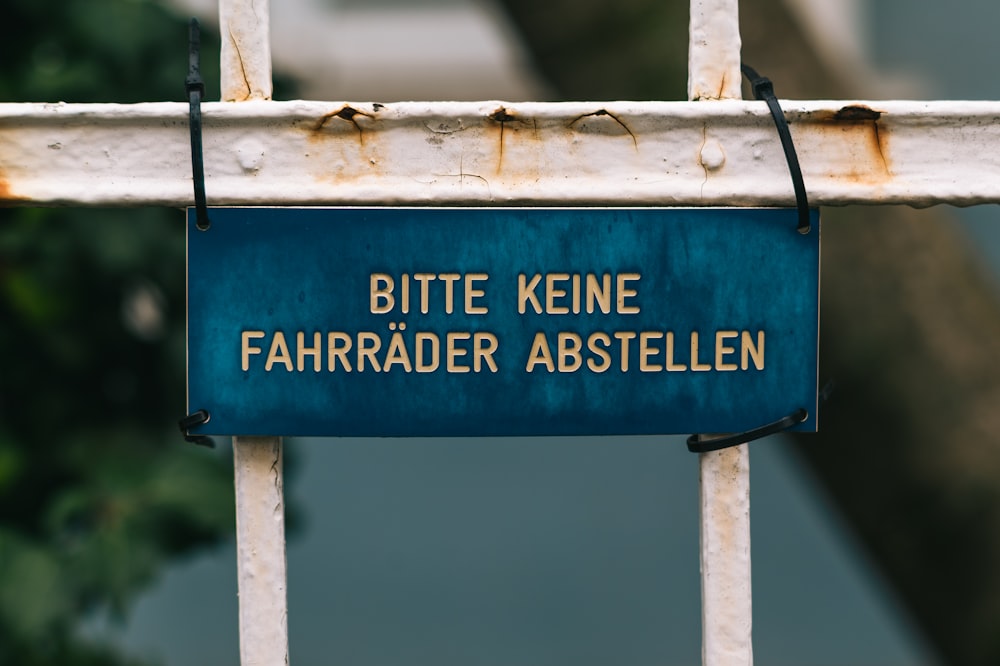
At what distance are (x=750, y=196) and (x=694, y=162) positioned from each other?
4 cm

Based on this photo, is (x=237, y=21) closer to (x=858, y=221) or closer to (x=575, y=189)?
(x=575, y=189)

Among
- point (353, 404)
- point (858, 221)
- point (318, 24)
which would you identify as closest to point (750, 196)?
point (353, 404)

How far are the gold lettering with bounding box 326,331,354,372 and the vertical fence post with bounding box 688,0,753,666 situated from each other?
0.83ft

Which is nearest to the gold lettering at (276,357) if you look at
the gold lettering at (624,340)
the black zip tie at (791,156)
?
the gold lettering at (624,340)

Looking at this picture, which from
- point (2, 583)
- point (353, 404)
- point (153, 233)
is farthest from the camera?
point (153, 233)

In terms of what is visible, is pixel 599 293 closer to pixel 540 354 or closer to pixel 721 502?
pixel 540 354

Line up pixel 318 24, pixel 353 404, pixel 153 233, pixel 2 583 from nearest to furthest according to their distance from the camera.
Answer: pixel 353 404 < pixel 2 583 < pixel 153 233 < pixel 318 24

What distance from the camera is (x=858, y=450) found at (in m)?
1.33

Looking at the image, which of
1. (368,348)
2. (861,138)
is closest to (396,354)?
(368,348)

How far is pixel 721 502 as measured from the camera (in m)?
0.75

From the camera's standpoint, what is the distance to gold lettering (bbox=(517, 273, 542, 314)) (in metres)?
0.72

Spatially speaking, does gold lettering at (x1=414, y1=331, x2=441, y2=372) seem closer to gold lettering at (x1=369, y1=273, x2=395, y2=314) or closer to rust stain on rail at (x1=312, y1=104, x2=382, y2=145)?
gold lettering at (x1=369, y1=273, x2=395, y2=314)

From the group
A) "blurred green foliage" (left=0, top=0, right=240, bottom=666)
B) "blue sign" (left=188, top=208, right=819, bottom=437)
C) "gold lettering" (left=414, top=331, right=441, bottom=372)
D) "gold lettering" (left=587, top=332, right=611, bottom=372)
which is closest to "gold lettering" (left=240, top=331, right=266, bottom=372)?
"blue sign" (left=188, top=208, right=819, bottom=437)

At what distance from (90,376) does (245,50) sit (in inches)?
29.3
